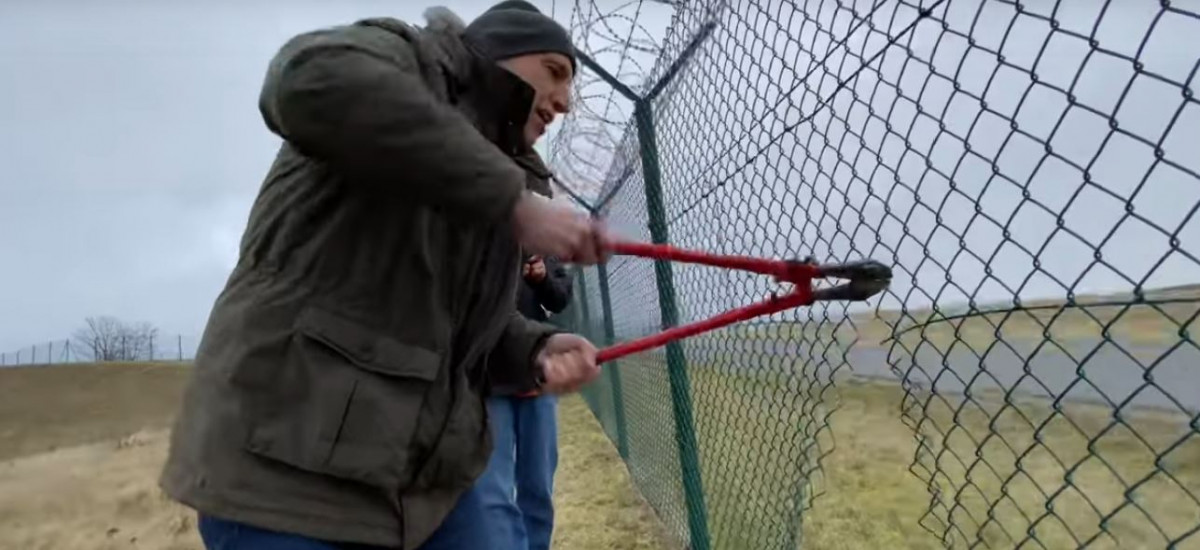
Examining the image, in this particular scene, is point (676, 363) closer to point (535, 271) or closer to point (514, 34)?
point (535, 271)

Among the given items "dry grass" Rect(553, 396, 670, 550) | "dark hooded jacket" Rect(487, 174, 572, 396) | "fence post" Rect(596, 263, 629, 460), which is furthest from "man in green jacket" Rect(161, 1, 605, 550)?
"fence post" Rect(596, 263, 629, 460)

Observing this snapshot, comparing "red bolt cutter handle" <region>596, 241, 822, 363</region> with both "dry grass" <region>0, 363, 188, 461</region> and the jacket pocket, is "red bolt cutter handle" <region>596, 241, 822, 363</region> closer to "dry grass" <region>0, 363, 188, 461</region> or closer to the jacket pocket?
the jacket pocket

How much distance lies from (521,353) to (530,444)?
4.43ft

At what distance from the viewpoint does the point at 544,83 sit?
177 cm

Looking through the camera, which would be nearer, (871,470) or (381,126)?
(381,126)

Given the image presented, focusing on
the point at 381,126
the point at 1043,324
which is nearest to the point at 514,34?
the point at 381,126

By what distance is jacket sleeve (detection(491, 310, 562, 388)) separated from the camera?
207 centimetres

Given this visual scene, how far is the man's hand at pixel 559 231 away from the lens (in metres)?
1.38

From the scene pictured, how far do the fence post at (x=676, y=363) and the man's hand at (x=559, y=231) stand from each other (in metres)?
2.31

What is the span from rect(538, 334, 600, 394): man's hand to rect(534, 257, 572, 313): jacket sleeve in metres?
1.60

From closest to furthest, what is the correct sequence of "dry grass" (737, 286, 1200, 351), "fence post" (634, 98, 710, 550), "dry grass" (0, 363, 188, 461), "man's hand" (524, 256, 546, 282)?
"dry grass" (737, 286, 1200, 351)
"man's hand" (524, 256, 546, 282)
"fence post" (634, 98, 710, 550)
"dry grass" (0, 363, 188, 461)

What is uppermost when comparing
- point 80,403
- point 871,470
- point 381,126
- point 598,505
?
point 381,126

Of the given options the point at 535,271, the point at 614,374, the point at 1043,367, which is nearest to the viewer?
the point at 1043,367

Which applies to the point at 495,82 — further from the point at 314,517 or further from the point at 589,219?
the point at 314,517
